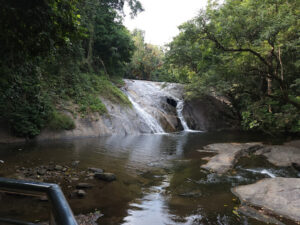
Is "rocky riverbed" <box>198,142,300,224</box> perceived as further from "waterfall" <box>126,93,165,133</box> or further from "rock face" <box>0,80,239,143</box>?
"waterfall" <box>126,93,165,133</box>

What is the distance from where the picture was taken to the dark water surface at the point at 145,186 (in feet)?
12.4

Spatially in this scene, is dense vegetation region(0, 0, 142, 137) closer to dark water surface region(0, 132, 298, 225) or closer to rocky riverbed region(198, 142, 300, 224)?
dark water surface region(0, 132, 298, 225)

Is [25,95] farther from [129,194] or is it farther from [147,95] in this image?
[147,95]

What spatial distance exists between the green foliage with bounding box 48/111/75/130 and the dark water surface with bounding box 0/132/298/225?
7.41 ft

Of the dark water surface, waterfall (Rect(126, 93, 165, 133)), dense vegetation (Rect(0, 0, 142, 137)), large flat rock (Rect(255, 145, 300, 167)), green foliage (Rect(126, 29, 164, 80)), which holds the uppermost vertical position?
green foliage (Rect(126, 29, 164, 80))

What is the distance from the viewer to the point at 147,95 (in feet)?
72.0

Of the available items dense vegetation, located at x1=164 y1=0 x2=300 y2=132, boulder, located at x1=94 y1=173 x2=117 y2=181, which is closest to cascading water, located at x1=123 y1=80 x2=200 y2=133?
dense vegetation, located at x1=164 y1=0 x2=300 y2=132

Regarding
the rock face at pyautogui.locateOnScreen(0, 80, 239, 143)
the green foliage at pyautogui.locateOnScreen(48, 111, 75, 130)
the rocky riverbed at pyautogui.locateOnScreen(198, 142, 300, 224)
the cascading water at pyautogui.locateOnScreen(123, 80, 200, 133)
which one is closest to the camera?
the rocky riverbed at pyautogui.locateOnScreen(198, 142, 300, 224)

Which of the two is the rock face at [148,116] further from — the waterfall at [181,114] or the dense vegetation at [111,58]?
the dense vegetation at [111,58]

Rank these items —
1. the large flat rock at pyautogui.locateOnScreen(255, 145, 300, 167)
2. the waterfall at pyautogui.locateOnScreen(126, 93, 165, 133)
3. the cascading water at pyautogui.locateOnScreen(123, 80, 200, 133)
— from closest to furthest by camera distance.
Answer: the large flat rock at pyautogui.locateOnScreen(255, 145, 300, 167), the waterfall at pyautogui.locateOnScreen(126, 93, 165, 133), the cascading water at pyautogui.locateOnScreen(123, 80, 200, 133)

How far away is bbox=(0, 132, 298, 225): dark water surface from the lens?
377 cm

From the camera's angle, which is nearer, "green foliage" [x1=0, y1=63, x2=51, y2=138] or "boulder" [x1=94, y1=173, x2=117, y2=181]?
"boulder" [x1=94, y1=173, x2=117, y2=181]

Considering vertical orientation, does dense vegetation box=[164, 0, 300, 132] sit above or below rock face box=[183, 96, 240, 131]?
above

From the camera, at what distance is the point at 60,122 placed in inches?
468
